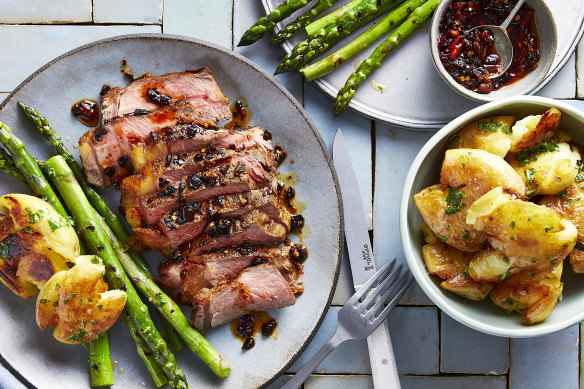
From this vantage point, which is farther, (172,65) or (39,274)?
(172,65)

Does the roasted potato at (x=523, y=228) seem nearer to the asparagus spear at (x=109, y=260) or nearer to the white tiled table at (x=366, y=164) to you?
the white tiled table at (x=366, y=164)

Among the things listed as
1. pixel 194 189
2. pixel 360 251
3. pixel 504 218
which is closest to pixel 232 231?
pixel 194 189

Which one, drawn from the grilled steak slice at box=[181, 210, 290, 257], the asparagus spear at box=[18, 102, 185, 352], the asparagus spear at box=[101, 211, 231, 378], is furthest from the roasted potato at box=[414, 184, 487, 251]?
the asparagus spear at box=[18, 102, 185, 352]

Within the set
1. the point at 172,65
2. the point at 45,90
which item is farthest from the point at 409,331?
the point at 45,90

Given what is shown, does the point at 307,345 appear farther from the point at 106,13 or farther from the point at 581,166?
the point at 106,13

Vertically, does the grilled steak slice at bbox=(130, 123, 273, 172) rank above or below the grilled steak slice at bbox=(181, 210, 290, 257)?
above

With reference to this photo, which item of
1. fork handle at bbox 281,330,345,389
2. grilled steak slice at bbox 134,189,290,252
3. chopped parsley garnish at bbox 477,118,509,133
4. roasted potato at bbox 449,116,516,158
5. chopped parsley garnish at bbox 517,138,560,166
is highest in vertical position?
chopped parsley garnish at bbox 477,118,509,133

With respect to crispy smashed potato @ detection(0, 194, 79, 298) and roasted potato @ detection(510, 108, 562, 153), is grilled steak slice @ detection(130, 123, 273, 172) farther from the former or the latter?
roasted potato @ detection(510, 108, 562, 153)
